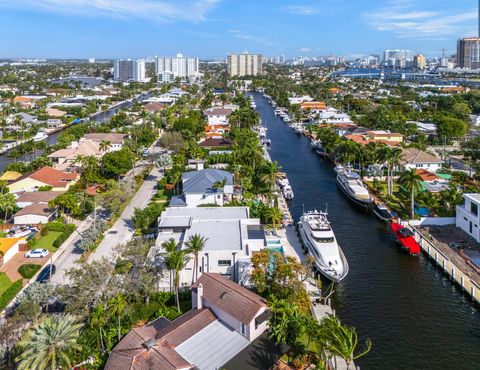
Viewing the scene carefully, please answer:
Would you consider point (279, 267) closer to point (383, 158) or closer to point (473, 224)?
point (473, 224)

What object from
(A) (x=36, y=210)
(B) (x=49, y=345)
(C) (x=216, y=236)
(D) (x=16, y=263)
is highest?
(A) (x=36, y=210)

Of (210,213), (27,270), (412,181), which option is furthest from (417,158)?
(27,270)

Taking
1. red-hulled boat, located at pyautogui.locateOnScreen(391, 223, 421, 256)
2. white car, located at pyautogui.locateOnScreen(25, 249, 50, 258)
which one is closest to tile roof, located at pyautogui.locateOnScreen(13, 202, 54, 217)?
white car, located at pyautogui.locateOnScreen(25, 249, 50, 258)

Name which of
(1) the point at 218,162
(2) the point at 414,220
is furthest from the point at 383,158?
Answer: (1) the point at 218,162

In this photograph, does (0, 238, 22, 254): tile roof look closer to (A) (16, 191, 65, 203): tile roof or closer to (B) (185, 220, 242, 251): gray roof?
(A) (16, 191, 65, 203): tile roof

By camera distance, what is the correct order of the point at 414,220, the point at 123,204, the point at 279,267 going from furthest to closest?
1. the point at 123,204
2. the point at 414,220
3. the point at 279,267

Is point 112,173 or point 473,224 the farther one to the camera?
point 112,173

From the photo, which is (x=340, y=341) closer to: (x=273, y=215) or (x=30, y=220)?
(x=273, y=215)
